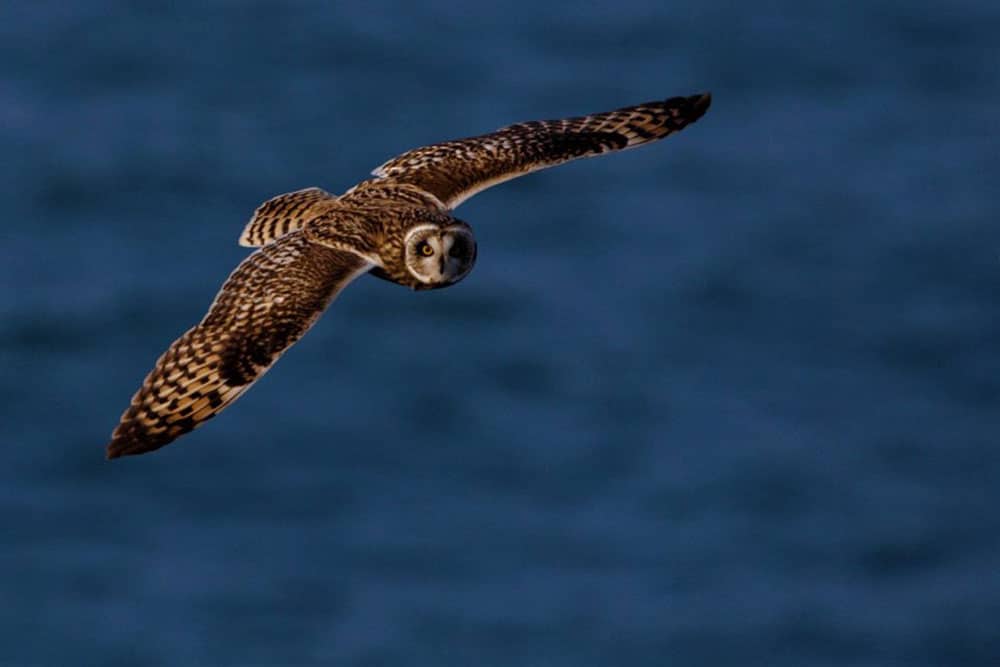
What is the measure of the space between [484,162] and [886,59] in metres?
59.0

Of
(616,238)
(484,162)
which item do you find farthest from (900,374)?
(484,162)

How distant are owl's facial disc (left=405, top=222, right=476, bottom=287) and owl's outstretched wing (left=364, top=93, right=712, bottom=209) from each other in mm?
1223

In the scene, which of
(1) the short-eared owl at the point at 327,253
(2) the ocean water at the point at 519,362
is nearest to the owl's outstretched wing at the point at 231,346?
(1) the short-eared owl at the point at 327,253

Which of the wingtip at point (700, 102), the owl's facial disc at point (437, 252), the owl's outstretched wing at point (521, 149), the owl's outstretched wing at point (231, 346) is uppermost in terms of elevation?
the wingtip at point (700, 102)

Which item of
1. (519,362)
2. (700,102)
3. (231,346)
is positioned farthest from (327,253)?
(519,362)

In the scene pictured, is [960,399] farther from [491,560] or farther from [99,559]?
[99,559]

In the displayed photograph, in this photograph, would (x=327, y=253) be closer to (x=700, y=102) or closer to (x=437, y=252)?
(x=437, y=252)

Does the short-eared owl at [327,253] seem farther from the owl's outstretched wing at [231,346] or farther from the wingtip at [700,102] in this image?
the wingtip at [700,102]

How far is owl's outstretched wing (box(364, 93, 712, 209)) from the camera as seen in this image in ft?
59.6

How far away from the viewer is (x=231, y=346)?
1609 centimetres

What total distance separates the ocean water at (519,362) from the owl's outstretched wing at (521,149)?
→ 125ft

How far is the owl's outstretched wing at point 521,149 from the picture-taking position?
1816cm

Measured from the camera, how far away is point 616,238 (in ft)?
209

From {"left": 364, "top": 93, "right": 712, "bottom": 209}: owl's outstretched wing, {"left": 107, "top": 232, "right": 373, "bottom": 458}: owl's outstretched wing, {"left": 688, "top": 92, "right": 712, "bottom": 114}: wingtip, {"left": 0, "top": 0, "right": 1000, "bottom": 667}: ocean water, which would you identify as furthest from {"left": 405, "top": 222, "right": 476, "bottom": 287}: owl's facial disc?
{"left": 0, "top": 0, "right": 1000, "bottom": 667}: ocean water
